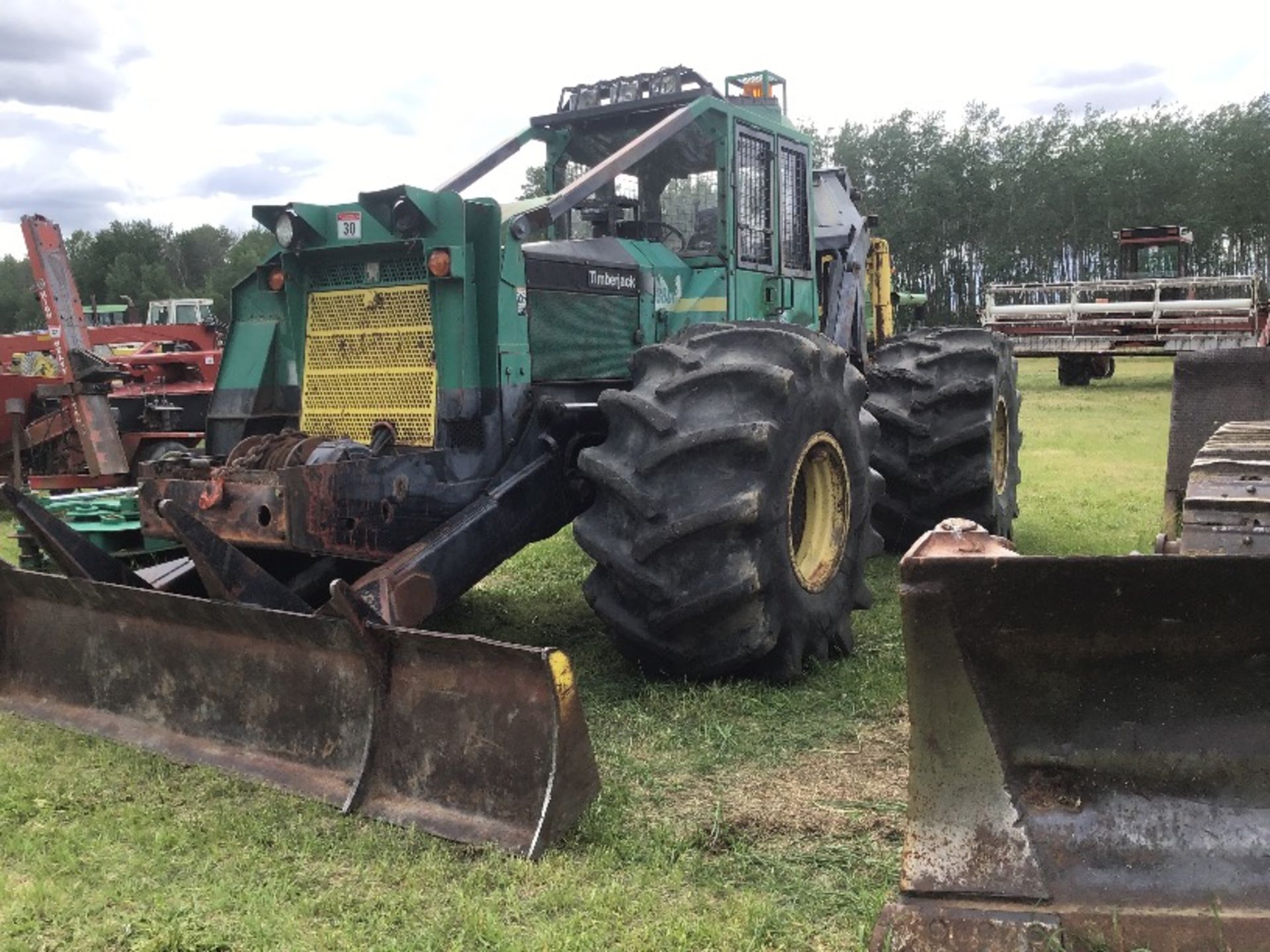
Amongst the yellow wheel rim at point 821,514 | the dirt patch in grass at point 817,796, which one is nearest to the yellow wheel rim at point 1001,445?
the yellow wheel rim at point 821,514

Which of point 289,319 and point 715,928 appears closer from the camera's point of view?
point 715,928

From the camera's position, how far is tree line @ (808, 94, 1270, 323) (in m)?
41.8

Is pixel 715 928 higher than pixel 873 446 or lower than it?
lower

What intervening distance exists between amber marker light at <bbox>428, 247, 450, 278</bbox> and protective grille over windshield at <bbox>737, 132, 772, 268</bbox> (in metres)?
1.83

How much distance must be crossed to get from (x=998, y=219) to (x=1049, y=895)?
47.7 m

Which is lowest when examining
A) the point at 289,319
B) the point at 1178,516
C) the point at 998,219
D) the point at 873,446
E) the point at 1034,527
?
the point at 1034,527

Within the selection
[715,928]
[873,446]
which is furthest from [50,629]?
[873,446]

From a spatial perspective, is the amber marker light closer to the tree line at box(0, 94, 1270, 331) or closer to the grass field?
the grass field

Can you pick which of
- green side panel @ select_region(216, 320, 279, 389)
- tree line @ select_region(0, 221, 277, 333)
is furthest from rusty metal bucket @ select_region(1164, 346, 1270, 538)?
tree line @ select_region(0, 221, 277, 333)

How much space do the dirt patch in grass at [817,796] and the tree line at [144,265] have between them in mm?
58123

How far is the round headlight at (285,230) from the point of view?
5.10 metres

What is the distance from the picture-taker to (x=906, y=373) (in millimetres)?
6988

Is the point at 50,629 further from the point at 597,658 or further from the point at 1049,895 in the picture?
the point at 1049,895

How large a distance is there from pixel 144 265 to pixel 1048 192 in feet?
157
